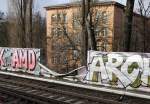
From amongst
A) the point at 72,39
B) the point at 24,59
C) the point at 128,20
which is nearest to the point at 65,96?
the point at 24,59

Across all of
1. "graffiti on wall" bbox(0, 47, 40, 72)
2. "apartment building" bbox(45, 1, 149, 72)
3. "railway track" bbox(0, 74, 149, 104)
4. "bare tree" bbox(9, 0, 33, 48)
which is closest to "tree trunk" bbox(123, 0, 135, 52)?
"graffiti on wall" bbox(0, 47, 40, 72)

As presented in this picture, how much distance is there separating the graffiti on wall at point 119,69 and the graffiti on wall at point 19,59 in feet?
16.6

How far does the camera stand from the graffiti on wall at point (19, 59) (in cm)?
2042

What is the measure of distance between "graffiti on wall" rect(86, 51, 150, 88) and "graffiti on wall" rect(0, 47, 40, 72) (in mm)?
5071

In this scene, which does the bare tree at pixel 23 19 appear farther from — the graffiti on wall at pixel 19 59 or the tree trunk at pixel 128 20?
the tree trunk at pixel 128 20

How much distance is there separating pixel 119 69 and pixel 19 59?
28.8 feet

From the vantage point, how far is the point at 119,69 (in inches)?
582

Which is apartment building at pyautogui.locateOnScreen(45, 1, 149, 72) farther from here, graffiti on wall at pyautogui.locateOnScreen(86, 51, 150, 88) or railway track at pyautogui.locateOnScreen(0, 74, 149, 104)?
railway track at pyautogui.locateOnScreen(0, 74, 149, 104)

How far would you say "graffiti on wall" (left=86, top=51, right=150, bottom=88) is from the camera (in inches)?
547

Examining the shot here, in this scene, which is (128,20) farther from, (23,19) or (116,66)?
(23,19)

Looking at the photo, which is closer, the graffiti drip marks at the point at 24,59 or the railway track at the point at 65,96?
the railway track at the point at 65,96

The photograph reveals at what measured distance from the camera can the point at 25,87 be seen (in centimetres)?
1561

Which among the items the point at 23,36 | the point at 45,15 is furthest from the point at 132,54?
the point at 45,15

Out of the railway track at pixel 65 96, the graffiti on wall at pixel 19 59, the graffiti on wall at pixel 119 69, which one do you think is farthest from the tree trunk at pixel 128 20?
the railway track at pixel 65 96
